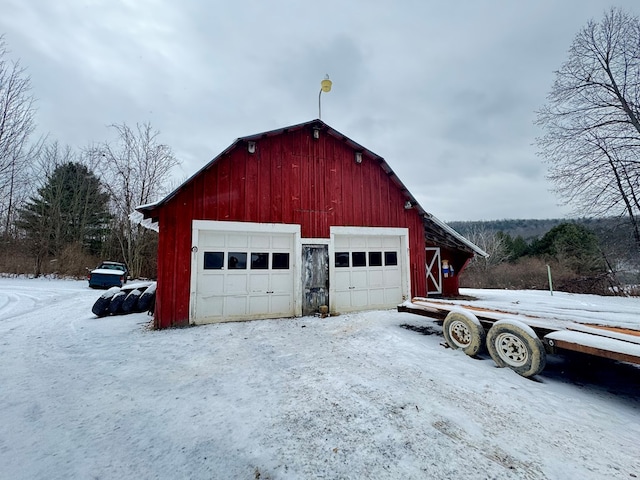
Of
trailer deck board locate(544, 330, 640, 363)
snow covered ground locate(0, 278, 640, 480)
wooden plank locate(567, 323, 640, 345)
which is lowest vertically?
snow covered ground locate(0, 278, 640, 480)

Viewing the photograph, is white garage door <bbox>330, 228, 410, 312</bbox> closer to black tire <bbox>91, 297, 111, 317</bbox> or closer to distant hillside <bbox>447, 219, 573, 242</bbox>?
Answer: black tire <bbox>91, 297, 111, 317</bbox>

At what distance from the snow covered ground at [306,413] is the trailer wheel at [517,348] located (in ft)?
0.65

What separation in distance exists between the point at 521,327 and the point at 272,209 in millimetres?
6146

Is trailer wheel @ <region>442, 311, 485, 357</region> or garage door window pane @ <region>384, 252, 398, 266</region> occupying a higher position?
garage door window pane @ <region>384, 252, 398, 266</region>

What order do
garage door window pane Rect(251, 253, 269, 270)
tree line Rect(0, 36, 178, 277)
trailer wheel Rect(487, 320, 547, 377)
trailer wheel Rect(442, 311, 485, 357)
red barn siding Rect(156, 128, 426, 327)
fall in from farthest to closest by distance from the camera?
tree line Rect(0, 36, 178, 277)
garage door window pane Rect(251, 253, 269, 270)
red barn siding Rect(156, 128, 426, 327)
trailer wheel Rect(442, 311, 485, 357)
trailer wheel Rect(487, 320, 547, 377)

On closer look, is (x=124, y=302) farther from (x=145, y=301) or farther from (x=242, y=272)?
(x=242, y=272)

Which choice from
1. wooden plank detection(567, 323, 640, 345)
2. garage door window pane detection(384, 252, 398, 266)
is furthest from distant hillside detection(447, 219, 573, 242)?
wooden plank detection(567, 323, 640, 345)

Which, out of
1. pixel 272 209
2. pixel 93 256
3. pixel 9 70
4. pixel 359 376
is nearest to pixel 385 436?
pixel 359 376

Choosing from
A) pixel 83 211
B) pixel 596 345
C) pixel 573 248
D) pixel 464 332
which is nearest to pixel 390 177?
pixel 464 332

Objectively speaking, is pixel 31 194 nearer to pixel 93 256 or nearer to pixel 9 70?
pixel 93 256

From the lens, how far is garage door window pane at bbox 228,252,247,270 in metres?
7.35

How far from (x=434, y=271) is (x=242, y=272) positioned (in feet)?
26.1

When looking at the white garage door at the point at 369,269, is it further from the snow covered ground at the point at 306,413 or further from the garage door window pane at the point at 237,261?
the snow covered ground at the point at 306,413

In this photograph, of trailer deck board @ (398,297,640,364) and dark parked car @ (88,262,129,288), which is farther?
dark parked car @ (88,262,129,288)
